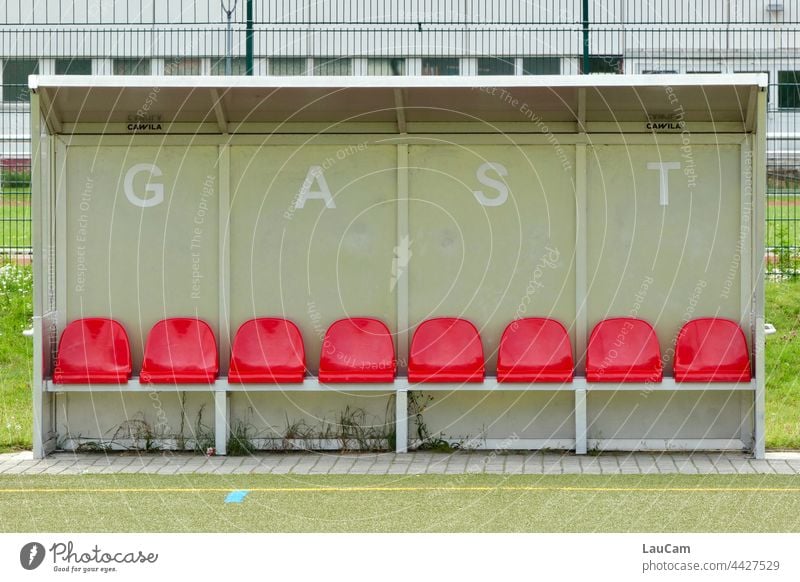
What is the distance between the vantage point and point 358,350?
977cm

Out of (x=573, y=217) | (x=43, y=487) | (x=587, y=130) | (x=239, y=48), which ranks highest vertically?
(x=239, y=48)

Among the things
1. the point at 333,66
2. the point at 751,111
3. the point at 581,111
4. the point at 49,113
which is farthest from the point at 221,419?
the point at 333,66

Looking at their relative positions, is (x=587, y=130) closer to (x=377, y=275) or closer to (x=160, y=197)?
(x=377, y=275)

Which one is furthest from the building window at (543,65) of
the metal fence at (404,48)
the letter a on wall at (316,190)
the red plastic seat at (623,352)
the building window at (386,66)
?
the red plastic seat at (623,352)

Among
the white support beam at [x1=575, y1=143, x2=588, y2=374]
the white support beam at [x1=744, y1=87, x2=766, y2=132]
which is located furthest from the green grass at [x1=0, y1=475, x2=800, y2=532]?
the white support beam at [x1=744, y1=87, x2=766, y2=132]

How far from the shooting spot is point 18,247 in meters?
14.8

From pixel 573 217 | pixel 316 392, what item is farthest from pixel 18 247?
pixel 573 217

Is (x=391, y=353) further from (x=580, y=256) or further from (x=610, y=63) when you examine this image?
(x=610, y=63)

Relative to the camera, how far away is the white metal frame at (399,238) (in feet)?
30.9

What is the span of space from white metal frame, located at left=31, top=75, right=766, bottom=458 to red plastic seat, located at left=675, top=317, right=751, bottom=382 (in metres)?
0.07

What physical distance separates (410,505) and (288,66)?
8982 millimetres

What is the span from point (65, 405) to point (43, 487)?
62.0 inches

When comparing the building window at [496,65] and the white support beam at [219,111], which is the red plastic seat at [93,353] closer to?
the white support beam at [219,111]

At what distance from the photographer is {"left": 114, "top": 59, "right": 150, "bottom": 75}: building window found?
52.4ft
